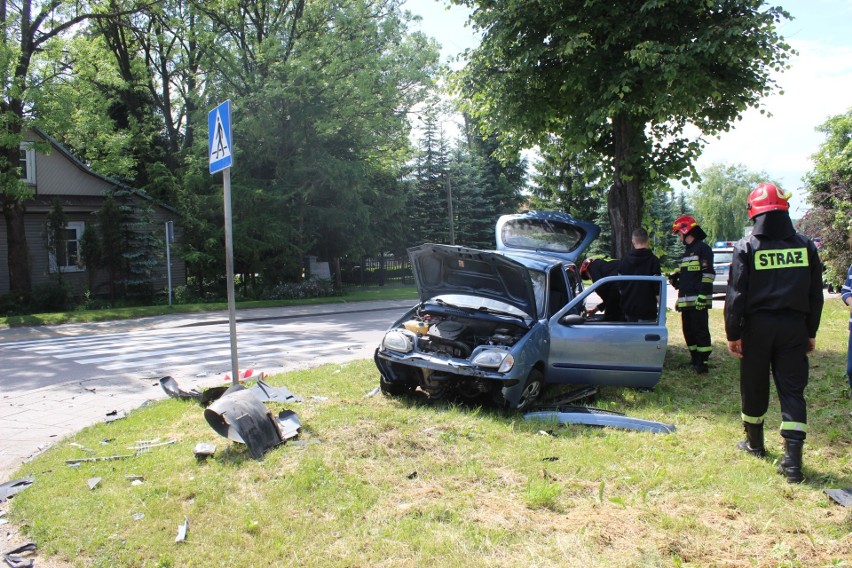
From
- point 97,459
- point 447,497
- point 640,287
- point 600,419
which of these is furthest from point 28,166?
point 447,497

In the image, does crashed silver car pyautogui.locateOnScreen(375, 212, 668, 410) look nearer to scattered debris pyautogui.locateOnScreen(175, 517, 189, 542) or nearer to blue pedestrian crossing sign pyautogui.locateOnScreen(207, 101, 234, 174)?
blue pedestrian crossing sign pyautogui.locateOnScreen(207, 101, 234, 174)

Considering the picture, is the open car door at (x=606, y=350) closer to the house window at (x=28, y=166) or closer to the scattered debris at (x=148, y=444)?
the scattered debris at (x=148, y=444)

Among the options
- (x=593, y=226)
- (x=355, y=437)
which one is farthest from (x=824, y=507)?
(x=593, y=226)

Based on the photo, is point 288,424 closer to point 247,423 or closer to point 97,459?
point 247,423

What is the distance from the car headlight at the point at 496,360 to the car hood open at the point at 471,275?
A: 99cm

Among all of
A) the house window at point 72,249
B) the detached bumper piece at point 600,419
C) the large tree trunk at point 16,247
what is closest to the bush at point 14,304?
the large tree trunk at point 16,247

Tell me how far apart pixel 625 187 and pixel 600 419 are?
5.70 metres

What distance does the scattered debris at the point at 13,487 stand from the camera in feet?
14.0

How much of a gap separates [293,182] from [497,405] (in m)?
20.3

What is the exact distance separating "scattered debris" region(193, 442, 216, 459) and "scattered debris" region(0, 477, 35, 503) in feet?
4.02

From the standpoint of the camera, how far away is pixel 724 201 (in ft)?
170

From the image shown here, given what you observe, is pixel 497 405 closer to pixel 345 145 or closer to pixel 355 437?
pixel 355 437

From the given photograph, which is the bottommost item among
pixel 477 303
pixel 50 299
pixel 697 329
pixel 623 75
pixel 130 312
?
pixel 130 312

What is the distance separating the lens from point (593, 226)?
27.7ft
